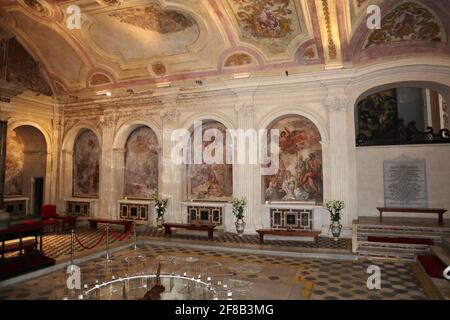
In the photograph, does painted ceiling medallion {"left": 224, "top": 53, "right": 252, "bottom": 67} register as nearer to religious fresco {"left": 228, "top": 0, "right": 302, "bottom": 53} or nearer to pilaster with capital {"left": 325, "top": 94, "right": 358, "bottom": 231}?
religious fresco {"left": 228, "top": 0, "right": 302, "bottom": 53}

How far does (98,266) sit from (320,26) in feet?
30.9

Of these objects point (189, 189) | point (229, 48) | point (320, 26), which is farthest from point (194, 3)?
point (189, 189)

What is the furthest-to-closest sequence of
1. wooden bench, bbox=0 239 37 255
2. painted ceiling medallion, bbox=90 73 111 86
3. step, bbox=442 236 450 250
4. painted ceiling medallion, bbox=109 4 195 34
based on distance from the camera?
painted ceiling medallion, bbox=90 73 111 86
painted ceiling medallion, bbox=109 4 195 34
step, bbox=442 236 450 250
wooden bench, bbox=0 239 37 255

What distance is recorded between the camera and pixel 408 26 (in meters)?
9.76

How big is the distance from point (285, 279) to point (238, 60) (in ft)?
27.2

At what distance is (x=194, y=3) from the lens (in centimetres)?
970

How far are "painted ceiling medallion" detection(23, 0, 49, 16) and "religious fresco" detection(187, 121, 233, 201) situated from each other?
Result: 706cm

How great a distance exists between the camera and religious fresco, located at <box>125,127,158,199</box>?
14.1 metres

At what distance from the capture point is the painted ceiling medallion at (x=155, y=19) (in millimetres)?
10361

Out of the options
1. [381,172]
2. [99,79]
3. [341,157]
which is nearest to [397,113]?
[381,172]

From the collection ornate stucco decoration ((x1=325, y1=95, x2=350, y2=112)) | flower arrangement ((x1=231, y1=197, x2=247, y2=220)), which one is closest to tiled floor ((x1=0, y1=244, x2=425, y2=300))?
flower arrangement ((x1=231, y1=197, x2=247, y2=220))

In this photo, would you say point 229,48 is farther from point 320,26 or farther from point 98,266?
point 98,266

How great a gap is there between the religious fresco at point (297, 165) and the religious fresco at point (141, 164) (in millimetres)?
5302

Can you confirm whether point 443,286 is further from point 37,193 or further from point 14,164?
point 14,164
